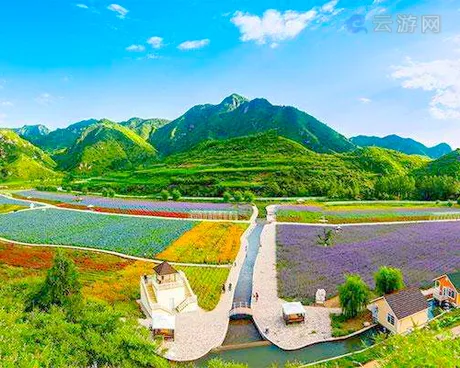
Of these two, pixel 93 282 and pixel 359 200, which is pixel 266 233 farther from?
pixel 359 200

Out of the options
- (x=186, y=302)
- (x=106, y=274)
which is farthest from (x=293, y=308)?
(x=106, y=274)

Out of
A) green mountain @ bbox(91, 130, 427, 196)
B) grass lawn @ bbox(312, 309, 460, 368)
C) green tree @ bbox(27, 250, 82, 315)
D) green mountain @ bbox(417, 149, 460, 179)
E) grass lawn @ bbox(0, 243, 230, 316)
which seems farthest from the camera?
green mountain @ bbox(417, 149, 460, 179)

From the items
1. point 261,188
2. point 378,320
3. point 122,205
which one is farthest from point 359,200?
point 378,320

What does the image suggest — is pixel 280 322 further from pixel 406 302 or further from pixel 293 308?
pixel 406 302

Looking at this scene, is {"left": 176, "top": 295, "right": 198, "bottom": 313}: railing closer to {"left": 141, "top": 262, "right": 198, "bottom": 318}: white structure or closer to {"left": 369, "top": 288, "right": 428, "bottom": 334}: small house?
{"left": 141, "top": 262, "right": 198, "bottom": 318}: white structure

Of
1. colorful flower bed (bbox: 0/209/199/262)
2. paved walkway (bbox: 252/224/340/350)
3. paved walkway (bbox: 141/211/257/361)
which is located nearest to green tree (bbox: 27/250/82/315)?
paved walkway (bbox: 141/211/257/361)
